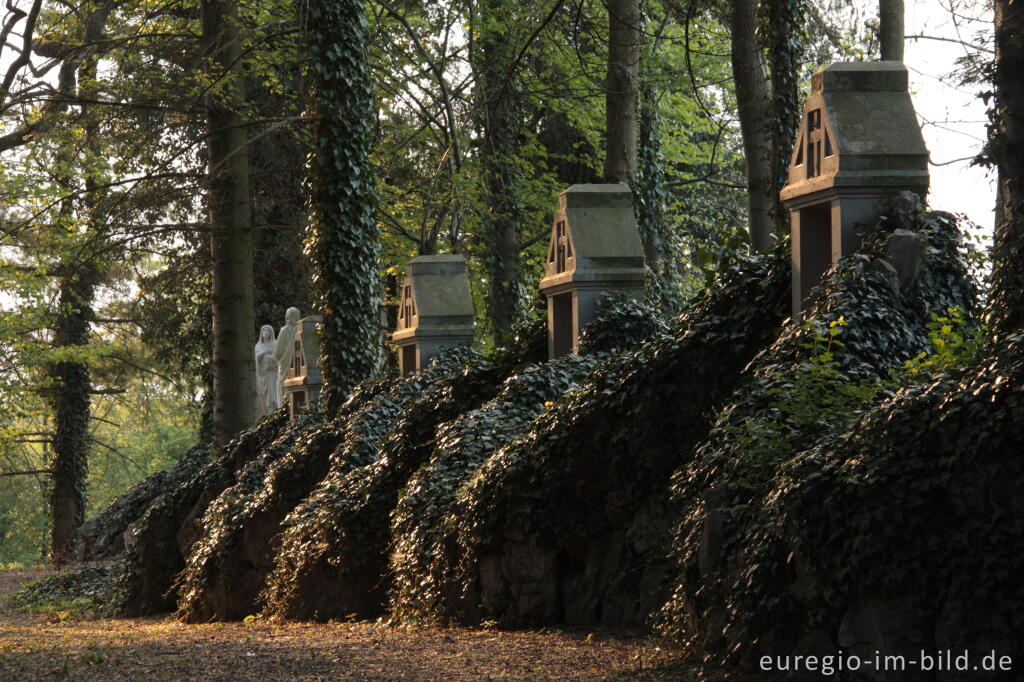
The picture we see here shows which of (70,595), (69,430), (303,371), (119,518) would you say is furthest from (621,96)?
(69,430)

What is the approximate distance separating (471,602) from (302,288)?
51.6ft

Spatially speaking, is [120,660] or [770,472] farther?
[120,660]

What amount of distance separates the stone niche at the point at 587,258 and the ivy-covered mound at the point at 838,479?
373cm

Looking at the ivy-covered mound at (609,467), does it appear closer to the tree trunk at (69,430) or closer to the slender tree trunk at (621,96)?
the slender tree trunk at (621,96)

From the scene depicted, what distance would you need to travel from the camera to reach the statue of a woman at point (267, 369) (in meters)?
21.7

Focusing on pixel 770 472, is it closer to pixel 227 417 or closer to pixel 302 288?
pixel 227 417

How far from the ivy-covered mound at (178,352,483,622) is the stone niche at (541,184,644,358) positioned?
2027 mm

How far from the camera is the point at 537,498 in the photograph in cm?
795

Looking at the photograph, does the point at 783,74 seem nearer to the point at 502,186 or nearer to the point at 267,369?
the point at 502,186

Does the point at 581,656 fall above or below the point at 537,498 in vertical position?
below

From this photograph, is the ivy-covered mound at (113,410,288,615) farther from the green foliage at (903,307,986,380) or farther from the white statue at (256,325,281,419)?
the green foliage at (903,307,986,380)

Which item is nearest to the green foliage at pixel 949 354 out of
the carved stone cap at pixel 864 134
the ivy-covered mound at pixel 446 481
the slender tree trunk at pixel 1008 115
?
the slender tree trunk at pixel 1008 115

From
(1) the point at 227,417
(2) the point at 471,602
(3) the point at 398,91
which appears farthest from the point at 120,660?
(3) the point at 398,91

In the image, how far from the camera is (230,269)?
18.1 metres
